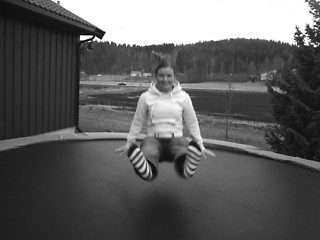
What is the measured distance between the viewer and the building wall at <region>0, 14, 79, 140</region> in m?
3.51

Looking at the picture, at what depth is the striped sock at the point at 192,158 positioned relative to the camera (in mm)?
1503

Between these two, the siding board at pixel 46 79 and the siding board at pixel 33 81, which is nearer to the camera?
the siding board at pixel 33 81

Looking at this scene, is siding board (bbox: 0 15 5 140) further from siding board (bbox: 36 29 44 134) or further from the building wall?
siding board (bbox: 36 29 44 134)

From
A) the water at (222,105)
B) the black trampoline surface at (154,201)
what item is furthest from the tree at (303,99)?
the water at (222,105)

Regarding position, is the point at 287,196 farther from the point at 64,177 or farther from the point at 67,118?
the point at 67,118

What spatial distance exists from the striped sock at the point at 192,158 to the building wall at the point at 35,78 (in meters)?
2.64

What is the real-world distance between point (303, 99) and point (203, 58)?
5642 cm

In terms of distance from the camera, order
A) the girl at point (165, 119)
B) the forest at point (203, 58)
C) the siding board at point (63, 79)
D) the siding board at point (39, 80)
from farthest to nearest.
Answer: the forest at point (203, 58), the siding board at point (63, 79), the siding board at point (39, 80), the girl at point (165, 119)

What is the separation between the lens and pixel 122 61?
6444 centimetres

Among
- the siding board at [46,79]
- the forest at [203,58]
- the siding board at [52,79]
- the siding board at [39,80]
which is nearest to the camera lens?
the siding board at [39,80]

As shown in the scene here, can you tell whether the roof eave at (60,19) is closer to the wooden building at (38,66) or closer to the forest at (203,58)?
the wooden building at (38,66)

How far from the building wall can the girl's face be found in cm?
238

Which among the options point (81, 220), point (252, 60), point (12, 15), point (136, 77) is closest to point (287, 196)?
point (81, 220)

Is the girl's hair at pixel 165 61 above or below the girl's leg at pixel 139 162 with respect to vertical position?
above
